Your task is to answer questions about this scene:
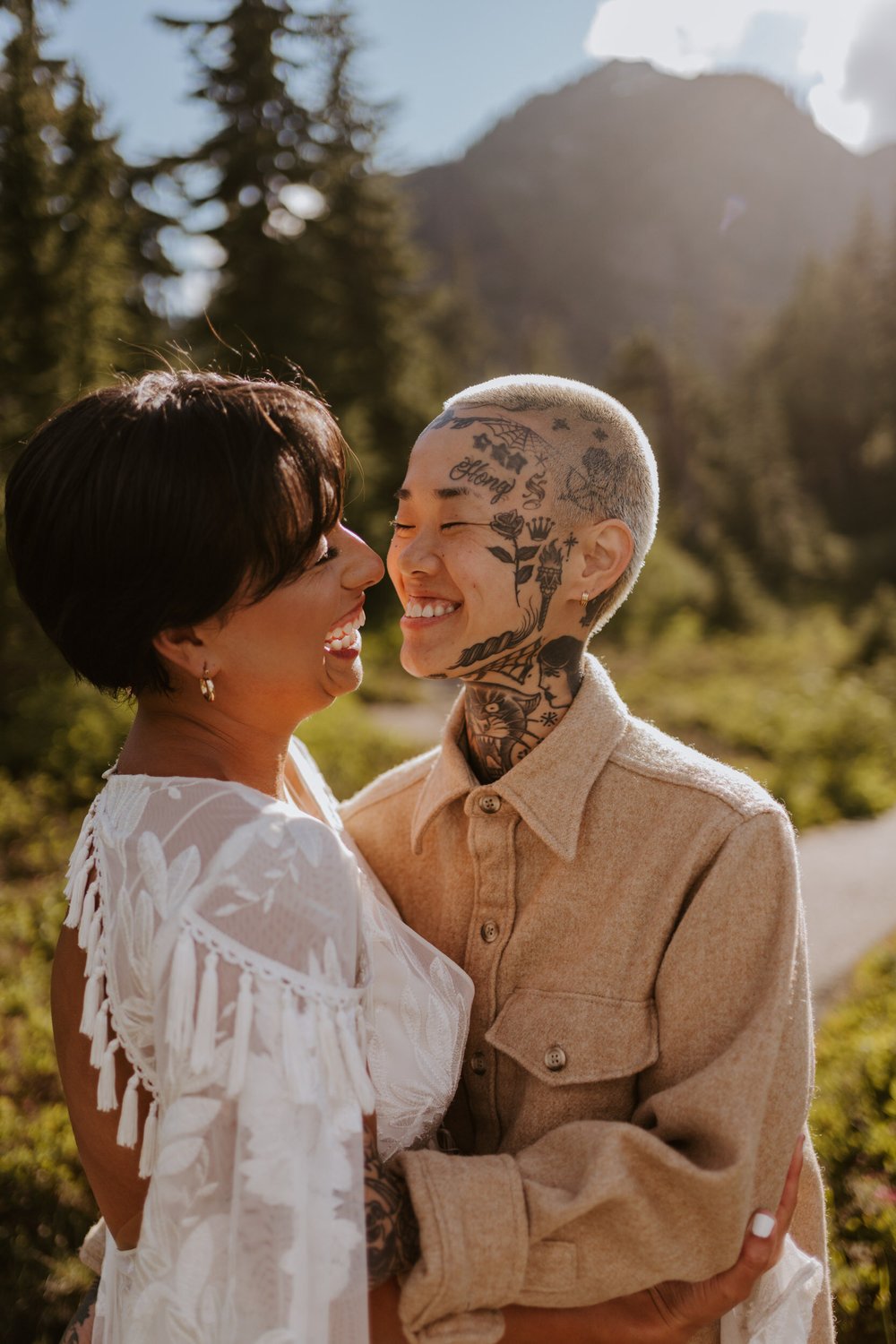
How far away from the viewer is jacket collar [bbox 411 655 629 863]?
7.11ft

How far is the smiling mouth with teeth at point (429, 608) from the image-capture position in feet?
7.54

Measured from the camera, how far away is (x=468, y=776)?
2.38 metres

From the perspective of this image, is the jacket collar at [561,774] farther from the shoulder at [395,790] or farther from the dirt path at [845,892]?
the dirt path at [845,892]

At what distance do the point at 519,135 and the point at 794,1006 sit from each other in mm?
127561

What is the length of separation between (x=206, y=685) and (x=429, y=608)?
0.58 m

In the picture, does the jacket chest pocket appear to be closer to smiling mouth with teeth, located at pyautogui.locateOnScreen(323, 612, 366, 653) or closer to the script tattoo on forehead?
smiling mouth with teeth, located at pyautogui.locateOnScreen(323, 612, 366, 653)

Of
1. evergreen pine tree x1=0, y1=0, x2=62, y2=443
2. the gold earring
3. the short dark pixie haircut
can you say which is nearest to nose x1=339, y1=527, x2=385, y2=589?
the short dark pixie haircut

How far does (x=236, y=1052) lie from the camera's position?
1534 millimetres

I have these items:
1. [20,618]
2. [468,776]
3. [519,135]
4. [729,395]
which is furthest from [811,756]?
[519,135]

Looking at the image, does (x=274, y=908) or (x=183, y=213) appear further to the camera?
(x=183, y=213)

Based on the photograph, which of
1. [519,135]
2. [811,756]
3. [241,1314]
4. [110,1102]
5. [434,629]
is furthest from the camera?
[519,135]

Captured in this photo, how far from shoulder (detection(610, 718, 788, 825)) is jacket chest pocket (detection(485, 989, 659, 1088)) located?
0.45 m

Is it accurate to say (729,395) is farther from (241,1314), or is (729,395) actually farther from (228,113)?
(241,1314)

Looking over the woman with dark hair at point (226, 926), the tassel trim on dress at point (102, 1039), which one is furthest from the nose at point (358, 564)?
the tassel trim on dress at point (102, 1039)
